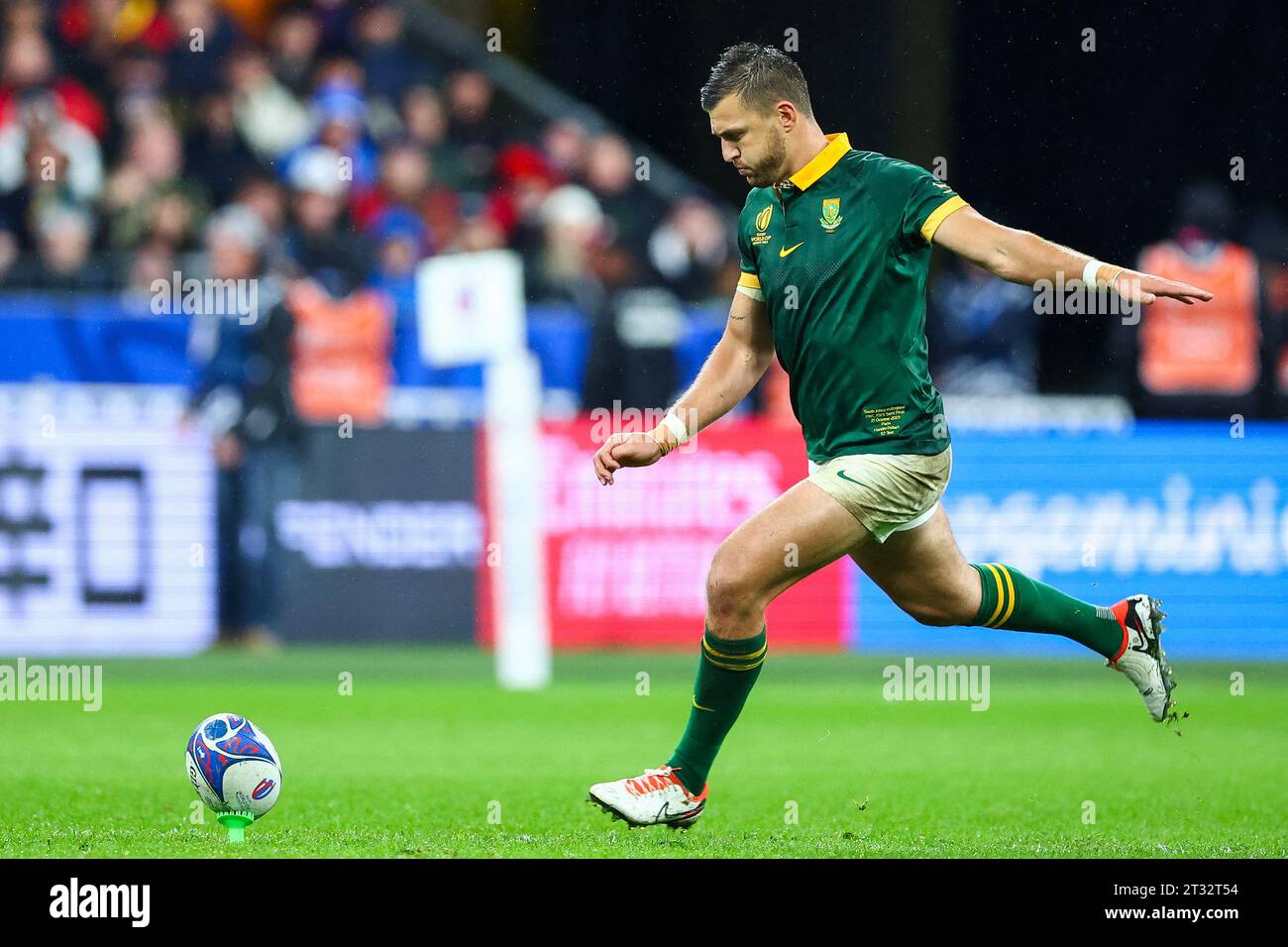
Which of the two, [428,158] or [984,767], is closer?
[984,767]

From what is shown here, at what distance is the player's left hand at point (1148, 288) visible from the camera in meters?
5.56

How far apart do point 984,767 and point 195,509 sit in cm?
636

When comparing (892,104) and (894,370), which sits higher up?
(892,104)

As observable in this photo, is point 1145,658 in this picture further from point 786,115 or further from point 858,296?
point 786,115

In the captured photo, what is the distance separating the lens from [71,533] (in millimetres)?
12742

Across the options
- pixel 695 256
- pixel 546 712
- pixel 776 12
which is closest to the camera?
pixel 546 712

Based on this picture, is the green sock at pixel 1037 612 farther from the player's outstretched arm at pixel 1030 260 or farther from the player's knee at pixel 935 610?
the player's outstretched arm at pixel 1030 260

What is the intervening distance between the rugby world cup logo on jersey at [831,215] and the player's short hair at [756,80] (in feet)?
0.99

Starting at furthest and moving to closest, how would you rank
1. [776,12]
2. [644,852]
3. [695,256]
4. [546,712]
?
[776,12] → [695,256] → [546,712] → [644,852]

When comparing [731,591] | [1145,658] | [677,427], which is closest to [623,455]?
[677,427]

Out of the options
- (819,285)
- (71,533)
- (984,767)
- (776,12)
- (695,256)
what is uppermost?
(776,12)

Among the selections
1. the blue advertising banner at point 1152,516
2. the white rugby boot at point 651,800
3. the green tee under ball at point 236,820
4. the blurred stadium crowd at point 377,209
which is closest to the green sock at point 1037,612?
the white rugby boot at point 651,800

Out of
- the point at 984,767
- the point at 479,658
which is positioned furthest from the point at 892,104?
the point at 984,767

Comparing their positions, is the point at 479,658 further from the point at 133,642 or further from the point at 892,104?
the point at 892,104
